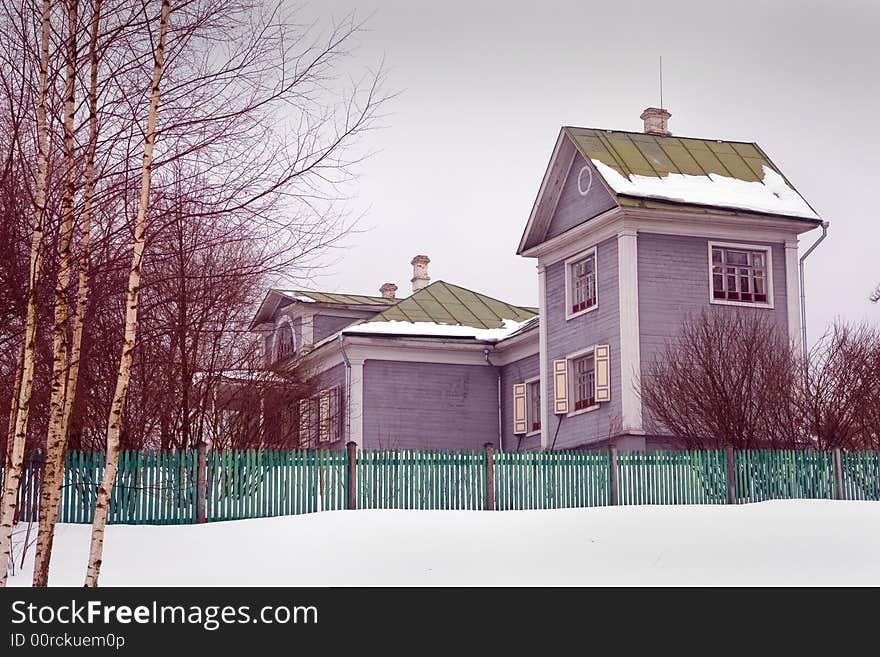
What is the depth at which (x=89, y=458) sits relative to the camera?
21516 millimetres

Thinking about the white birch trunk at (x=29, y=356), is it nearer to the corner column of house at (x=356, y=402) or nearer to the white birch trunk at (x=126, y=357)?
the white birch trunk at (x=126, y=357)

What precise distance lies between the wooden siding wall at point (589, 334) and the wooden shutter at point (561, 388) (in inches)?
8.1

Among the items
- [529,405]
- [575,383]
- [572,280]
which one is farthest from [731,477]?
[529,405]

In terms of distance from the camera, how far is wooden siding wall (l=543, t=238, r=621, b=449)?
1136 inches

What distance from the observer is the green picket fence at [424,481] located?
21.5 metres

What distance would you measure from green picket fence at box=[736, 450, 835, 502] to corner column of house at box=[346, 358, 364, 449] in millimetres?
13574

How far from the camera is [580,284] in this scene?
3088cm

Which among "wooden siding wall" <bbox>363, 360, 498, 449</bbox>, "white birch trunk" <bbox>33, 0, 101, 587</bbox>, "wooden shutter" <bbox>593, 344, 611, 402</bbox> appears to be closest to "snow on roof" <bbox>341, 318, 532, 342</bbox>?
"wooden siding wall" <bbox>363, 360, 498, 449</bbox>

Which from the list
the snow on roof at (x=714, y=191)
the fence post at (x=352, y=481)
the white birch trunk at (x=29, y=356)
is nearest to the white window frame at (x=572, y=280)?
the snow on roof at (x=714, y=191)

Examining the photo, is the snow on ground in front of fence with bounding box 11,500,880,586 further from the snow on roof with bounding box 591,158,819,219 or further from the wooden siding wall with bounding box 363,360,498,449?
the wooden siding wall with bounding box 363,360,498,449

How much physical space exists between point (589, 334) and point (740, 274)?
3.38 m

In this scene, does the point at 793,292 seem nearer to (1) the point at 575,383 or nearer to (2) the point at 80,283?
(1) the point at 575,383
